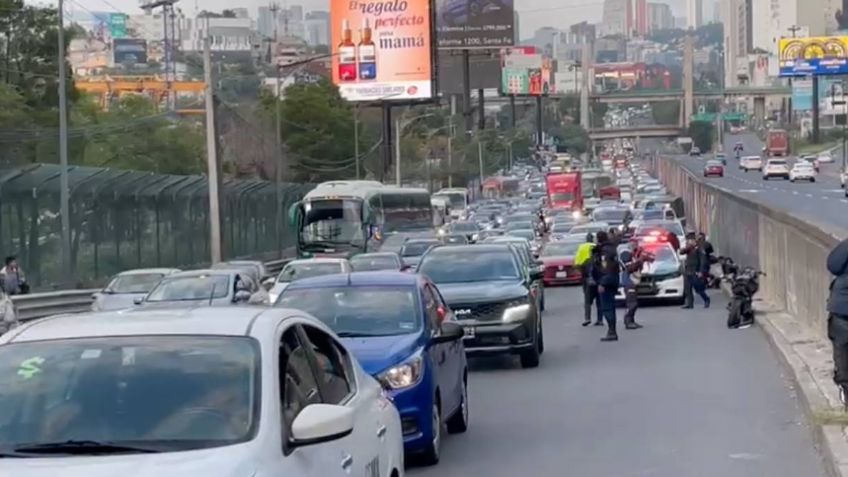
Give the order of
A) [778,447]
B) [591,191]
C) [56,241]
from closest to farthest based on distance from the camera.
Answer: [778,447], [56,241], [591,191]

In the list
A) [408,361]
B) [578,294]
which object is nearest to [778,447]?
[408,361]

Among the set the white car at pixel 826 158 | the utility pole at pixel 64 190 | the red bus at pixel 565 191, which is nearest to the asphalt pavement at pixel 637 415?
the utility pole at pixel 64 190

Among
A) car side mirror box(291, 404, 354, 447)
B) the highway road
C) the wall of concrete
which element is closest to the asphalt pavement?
the wall of concrete

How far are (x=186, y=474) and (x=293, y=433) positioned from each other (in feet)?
2.22

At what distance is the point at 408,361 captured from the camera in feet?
42.4

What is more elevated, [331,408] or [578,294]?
[331,408]

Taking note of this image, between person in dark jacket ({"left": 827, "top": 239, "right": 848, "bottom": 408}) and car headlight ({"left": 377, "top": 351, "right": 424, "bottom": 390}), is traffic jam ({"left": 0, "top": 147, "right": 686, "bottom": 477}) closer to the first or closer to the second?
car headlight ({"left": 377, "top": 351, "right": 424, "bottom": 390})

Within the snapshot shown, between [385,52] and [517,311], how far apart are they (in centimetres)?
6937

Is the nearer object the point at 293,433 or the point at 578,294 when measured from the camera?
the point at 293,433

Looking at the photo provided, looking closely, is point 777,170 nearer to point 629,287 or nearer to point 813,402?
point 629,287

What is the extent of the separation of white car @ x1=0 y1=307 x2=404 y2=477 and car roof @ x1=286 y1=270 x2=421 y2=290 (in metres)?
6.75

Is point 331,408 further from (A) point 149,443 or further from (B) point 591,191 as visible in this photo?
(B) point 591,191

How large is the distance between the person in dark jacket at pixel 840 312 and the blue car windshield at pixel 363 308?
11.2ft

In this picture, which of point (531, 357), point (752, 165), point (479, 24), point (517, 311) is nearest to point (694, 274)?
point (531, 357)
